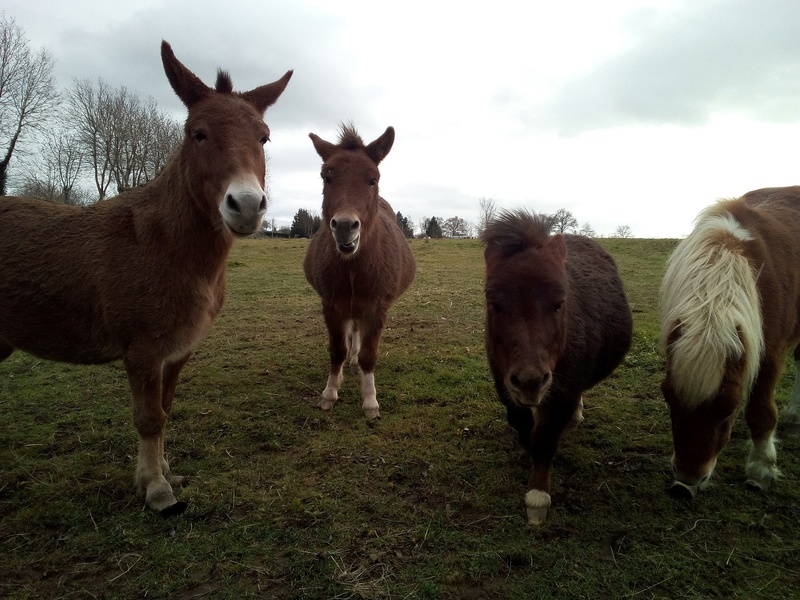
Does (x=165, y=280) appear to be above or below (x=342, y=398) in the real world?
above

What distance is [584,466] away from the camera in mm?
3883

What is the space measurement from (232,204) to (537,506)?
2.96 meters

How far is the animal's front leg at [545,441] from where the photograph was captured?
326 cm

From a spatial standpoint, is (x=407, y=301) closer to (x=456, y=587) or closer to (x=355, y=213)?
(x=355, y=213)

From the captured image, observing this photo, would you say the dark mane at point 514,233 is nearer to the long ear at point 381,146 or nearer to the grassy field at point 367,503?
the grassy field at point 367,503

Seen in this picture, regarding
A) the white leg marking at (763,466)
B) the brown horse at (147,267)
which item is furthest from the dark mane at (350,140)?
the white leg marking at (763,466)

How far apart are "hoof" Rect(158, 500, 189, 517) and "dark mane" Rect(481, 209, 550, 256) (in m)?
3.02

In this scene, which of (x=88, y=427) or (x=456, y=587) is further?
(x=88, y=427)

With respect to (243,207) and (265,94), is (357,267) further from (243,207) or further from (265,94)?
(243,207)

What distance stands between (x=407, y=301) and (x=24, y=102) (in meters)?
31.0

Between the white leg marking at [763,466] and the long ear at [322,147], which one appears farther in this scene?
the long ear at [322,147]

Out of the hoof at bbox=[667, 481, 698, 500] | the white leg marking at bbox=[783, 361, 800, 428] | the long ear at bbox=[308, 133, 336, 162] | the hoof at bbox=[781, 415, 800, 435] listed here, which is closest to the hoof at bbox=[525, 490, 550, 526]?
the hoof at bbox=[667, 481, 698, 500]

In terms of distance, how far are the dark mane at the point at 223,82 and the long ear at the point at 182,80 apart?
141mm

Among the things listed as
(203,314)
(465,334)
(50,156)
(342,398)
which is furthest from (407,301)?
(50,156)
